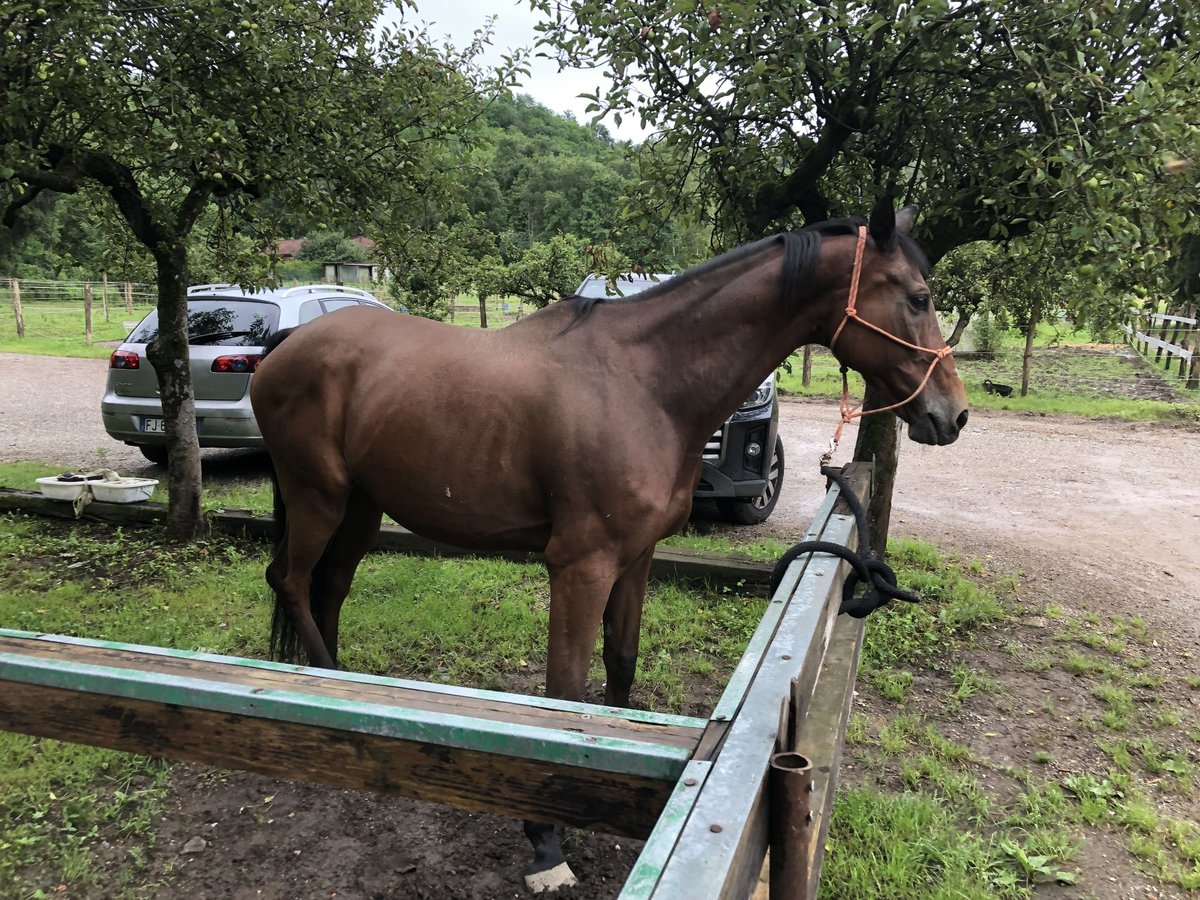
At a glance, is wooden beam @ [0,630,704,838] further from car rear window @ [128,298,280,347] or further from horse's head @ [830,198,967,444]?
car rear window @ [128,298,280,347]

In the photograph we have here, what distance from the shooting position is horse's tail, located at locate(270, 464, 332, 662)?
3441 millimetres

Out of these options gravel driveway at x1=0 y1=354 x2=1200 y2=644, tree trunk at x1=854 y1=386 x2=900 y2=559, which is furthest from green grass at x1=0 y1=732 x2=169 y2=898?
gravel driveway at x1=0 y1=354 x2=1200 y2=644

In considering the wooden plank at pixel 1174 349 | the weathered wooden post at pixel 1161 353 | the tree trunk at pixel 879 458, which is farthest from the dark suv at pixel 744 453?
the weathered wooden post at pixel 1161 353

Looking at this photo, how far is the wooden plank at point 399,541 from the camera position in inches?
187

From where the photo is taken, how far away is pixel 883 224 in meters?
2.22

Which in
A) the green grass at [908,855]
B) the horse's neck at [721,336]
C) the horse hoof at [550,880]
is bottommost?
the horse hoof at [550,880]

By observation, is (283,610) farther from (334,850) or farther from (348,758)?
(348,758)

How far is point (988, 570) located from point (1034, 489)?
2.92 meters

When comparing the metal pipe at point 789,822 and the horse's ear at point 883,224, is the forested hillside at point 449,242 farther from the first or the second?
the metal pipe at point 789,822

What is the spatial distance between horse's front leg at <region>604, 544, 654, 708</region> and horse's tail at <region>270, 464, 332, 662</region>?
1.40 metres

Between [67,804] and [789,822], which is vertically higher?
[789,822]

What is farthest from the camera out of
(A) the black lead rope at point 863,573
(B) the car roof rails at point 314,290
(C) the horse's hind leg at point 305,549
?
(B) the car roof rails at point 314,290

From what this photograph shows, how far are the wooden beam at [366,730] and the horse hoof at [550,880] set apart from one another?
1.38m

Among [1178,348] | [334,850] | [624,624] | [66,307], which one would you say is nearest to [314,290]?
[624,624]
